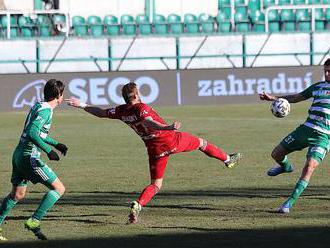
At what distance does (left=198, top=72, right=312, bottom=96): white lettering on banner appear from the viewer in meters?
32.7

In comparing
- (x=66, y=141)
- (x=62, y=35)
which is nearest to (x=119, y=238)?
(x=66, y=141)

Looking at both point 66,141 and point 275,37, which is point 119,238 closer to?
point 66,141

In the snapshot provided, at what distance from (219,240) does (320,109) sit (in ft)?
9.46

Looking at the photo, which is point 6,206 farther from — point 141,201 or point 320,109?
point 320,109

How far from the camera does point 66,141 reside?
23.2 meters

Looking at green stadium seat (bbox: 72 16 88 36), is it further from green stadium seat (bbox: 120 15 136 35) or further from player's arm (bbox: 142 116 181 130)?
player's arm (bbox: 142 116 181 130)

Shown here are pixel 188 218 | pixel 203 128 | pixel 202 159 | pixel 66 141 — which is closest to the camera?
pixel 188 218

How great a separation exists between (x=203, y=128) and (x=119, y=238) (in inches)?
581

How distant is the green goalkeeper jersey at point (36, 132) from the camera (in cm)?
1060

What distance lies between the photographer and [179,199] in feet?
46.0

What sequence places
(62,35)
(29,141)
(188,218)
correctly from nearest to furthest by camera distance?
(29,141) < (188,218) < (62,35)

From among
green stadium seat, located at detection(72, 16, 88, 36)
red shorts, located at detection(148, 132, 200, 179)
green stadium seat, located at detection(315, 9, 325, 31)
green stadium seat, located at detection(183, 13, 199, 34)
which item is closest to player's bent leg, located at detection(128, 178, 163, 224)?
red shorts, located at detection(148, 132, 200, 179)

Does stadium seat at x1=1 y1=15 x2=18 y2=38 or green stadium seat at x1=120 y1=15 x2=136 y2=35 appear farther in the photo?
green stadium seat at x1=120 y1=15 x2=136 y2=35

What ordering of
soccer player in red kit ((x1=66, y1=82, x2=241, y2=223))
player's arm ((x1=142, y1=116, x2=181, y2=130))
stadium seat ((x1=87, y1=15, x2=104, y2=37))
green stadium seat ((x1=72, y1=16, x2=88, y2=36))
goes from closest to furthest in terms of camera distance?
1. player's arm ((x1=142, y1=116, x2=181, y2=130))
2. soccer player in red kit ((x1=66, y1=82, x2=241, y2=223))
3. green stadium seat ((x1=72, y1=16, x2=88, y2=36))
4. stadium seat ((x1=87, y1=15, x2=104, y2=37))
